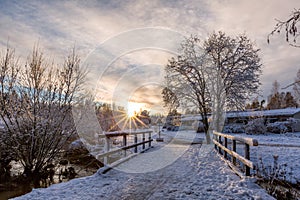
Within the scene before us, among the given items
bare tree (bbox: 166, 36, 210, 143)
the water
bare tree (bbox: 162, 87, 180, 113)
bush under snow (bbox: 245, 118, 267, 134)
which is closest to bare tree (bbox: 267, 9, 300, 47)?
the water

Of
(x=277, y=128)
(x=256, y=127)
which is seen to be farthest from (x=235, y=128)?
(x=277, y=128)

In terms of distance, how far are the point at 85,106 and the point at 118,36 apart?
5260mm

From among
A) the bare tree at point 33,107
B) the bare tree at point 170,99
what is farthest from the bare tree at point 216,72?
the bare tree at point 33,107

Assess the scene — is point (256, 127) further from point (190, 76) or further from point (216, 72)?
point (190, 76)

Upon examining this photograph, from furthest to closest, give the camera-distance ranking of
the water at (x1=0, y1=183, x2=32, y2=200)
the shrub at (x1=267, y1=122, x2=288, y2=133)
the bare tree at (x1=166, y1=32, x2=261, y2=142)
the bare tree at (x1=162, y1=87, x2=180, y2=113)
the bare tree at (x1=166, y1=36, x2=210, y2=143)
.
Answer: the shrub at (x1=267, y1=122, x2=288, y2=133) < the bare tree at (x1=162, y1=87, x2=180, y2=113) < the bare tree at (x1=166, y1=36, x2=210, y2=143) < the bare tree at (x1=166, y1=32, x2=261, y2=142) < the water at (x1=0, y1=183, x2=32, y2=200)

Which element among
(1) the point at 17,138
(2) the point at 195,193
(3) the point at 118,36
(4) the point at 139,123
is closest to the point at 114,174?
(2) the point at 195,193

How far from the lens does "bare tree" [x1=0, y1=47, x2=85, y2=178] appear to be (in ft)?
28.1

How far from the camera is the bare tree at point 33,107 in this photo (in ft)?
28.1

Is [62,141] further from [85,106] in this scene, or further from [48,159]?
[85,106]

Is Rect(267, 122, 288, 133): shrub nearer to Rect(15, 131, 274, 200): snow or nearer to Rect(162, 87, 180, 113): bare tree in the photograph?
Rect(162, 87, 180, 113): bare tree

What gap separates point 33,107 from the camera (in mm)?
9016

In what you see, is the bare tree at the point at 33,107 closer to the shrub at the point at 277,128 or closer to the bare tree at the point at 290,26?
the bare tree at the point at 290,26

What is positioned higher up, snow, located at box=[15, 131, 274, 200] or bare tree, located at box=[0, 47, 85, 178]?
bare tree, located at box=[0, 47, 85, 178]

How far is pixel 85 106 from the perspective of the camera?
46.5ft
